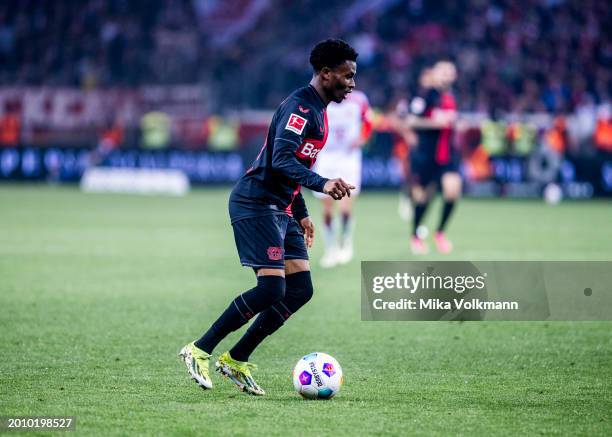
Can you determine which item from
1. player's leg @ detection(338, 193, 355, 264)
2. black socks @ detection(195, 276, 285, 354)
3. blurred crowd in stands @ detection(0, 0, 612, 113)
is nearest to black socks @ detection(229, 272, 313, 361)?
black socks @ detection(195, 276, 285, 354)

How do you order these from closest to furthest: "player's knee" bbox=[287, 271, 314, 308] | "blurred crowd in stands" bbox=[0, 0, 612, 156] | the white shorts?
"player's knee" bbox=[287, 271, 314, 308], the white shorts, "blurred crowd in stands" bbox=[0, 0, 612, 156]

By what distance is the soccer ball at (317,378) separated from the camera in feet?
20.7

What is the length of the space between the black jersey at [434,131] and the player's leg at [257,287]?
358 inches

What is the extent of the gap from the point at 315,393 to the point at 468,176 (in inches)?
870

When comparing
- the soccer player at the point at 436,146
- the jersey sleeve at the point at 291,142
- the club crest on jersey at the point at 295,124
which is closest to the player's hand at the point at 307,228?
the jersey sleeve at the point at 291,142

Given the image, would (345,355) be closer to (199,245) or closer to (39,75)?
(199,245)

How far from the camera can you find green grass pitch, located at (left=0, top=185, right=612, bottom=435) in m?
5.79

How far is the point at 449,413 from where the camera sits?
594cm

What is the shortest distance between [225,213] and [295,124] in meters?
15.6

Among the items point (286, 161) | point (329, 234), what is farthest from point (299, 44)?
point (286, 161)

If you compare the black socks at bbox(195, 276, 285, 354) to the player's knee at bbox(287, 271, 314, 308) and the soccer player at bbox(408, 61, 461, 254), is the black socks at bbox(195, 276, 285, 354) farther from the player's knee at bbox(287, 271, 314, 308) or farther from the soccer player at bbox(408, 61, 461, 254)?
the soccer player at bbox(408, 61, 461, 254)

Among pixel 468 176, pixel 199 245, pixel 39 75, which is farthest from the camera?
pixel 39 75

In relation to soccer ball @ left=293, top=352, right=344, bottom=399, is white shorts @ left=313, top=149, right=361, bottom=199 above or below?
above

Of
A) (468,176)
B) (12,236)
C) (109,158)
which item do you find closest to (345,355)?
(12,236)
